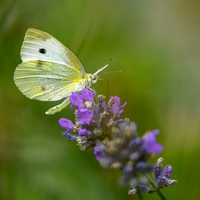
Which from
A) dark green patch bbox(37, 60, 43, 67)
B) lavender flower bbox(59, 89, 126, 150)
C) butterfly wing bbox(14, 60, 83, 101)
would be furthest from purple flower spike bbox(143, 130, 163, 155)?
dark green patch bbox(37, 60, 43, 67)

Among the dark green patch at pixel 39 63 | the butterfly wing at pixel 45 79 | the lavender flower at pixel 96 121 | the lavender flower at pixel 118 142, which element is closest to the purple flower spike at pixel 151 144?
the lavender flower at pixel 118 142

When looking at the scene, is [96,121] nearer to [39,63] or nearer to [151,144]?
[151,144]

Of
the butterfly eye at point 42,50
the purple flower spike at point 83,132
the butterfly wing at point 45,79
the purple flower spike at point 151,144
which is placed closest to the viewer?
the purple flower spike at point 151,144

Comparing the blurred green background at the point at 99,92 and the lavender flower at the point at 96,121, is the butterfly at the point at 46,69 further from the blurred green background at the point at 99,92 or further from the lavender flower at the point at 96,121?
the lavender flower at the point at 96,121

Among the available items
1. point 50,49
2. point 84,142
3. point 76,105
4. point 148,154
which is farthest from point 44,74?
point 148,154

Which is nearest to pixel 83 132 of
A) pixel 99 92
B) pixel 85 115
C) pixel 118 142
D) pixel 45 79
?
pixel 85 115
